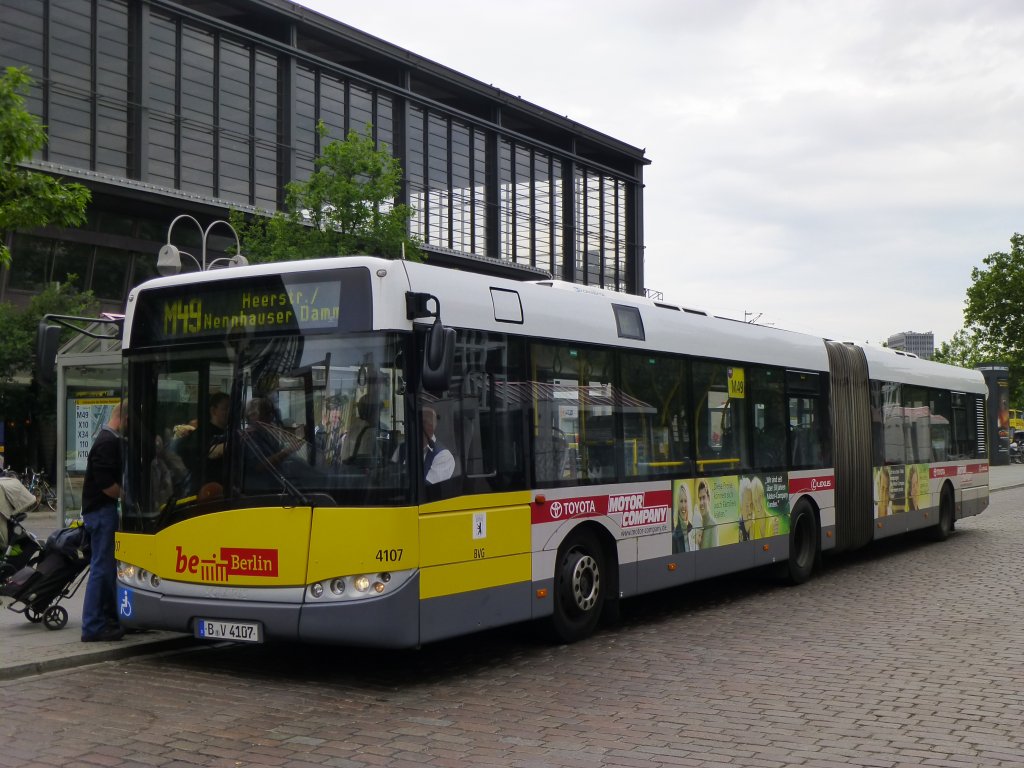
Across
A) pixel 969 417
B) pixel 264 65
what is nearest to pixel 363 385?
pixel 969 417

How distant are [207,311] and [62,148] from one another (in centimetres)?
2948

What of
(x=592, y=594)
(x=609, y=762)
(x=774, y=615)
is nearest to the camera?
(x=609, y=762)

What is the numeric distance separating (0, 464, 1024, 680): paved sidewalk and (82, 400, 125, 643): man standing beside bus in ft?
0.58

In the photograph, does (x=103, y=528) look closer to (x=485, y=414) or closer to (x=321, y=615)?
(x=321, y=615)

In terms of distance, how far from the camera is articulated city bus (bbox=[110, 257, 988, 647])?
7.81m

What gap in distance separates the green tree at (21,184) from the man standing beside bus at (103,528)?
19.6 feet

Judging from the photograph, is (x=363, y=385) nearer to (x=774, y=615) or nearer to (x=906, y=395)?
(x=774, y=615)

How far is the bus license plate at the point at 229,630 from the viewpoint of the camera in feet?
26.0

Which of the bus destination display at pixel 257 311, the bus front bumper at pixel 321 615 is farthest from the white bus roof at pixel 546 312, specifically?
the bus front bumper at pixel 321 615

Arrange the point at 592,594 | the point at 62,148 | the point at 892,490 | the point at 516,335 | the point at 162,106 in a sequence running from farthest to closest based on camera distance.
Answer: the point at 162,106 < the point at 62,148 < the point at 892,490 < the point at 592,594 < the point at 516,335

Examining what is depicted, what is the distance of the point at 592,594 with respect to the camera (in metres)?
9.93

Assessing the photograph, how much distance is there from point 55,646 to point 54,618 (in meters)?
0.87

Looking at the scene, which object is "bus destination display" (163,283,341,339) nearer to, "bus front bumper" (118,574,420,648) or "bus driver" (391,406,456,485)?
"bus driver" (391,406,456,485)

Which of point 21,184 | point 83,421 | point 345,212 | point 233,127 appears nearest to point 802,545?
point 83,421
